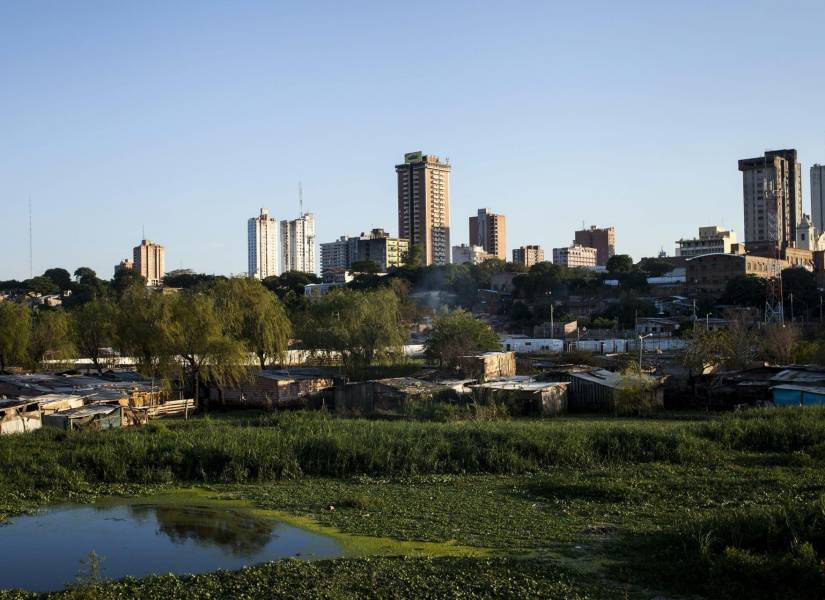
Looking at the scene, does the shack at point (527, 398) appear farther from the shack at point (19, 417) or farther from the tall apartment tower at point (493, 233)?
the tall apartment tower at point (493, 233)

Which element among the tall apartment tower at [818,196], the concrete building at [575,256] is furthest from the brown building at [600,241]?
the tall apartment tower at [818,196]

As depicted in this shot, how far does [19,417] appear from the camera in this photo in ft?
78.6

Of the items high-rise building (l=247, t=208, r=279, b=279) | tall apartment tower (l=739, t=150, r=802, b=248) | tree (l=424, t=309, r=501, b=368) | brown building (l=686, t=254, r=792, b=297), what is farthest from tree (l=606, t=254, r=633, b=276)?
high-rise building (l=247, t=208, r=279, b=279)

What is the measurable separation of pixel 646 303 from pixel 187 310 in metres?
54.3

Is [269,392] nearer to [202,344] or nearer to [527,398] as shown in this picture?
[202,344]

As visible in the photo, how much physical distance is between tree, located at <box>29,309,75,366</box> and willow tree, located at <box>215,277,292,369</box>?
1098cm

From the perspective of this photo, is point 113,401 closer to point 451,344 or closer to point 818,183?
point 451,344

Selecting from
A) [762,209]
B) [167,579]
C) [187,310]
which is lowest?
[167,579]

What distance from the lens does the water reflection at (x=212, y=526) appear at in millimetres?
13383

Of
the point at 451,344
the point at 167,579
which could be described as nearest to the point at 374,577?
the point at 167,579

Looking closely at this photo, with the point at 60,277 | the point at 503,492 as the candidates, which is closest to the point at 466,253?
the point at 60,277

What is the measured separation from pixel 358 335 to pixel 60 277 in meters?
83.9

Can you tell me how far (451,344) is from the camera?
1631 inches

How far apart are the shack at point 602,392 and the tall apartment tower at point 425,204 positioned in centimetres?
13345
